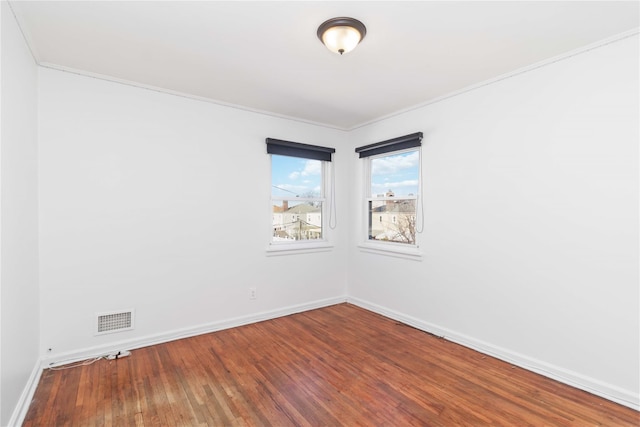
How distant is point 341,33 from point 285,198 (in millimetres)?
2248

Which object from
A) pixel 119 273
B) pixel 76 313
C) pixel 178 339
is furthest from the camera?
pixel 178 339

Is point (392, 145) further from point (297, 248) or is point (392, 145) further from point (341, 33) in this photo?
point (341, 33)

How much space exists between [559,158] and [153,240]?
3556 millimetres

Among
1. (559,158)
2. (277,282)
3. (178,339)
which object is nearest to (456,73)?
(559,158)

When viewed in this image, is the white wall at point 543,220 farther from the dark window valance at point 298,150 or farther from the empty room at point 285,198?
the dark window valance at point 298,150

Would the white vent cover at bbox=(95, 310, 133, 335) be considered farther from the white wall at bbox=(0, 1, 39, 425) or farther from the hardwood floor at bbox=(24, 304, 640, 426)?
the white wall at bbox=(0, 1, 39, 425)

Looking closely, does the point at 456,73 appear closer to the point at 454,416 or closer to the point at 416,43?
the point at 416,43

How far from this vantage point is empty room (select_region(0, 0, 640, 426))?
1982mm

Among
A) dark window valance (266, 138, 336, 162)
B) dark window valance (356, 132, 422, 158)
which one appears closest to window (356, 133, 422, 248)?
dark window valance (356, 132, 422, 158)

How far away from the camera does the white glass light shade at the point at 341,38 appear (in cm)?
199

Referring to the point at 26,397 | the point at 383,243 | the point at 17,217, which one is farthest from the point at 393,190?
the point at 26,397

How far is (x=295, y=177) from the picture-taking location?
410 cm

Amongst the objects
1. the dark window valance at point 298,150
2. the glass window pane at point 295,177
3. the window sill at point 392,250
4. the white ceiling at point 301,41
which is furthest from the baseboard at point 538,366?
the white ceiling at point 301,41

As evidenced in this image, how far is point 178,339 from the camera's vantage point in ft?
A: 10.3
